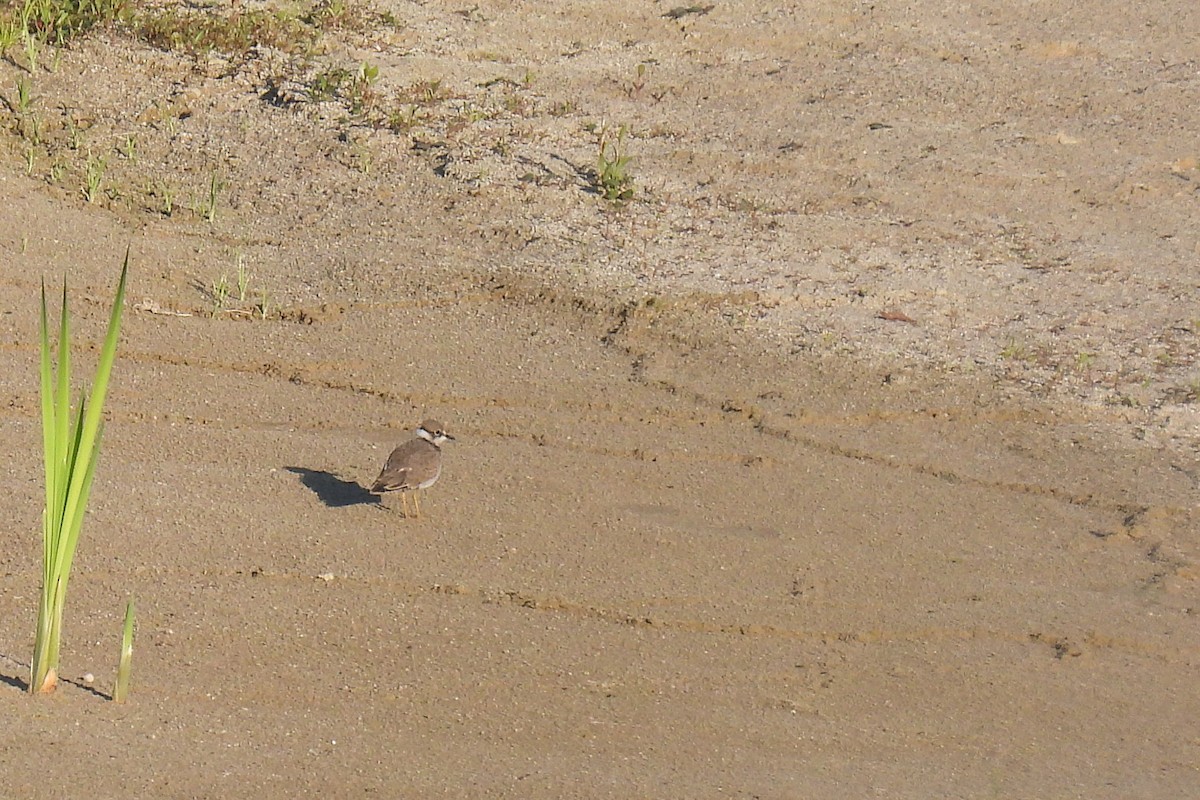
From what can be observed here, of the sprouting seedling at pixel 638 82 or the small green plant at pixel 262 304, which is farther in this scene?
the sprouting seedling at pixel 638 82

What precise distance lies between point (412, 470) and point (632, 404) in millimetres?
1406

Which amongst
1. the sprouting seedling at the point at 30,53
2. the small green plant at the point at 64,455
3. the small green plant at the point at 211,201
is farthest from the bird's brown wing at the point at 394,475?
the sprouting seedling at the point at 30,53

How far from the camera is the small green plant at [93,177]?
8734 millimetres

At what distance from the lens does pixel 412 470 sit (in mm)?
5980

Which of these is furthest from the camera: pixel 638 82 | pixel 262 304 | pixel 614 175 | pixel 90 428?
pixel 638 82

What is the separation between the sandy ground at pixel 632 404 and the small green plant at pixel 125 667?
51mm

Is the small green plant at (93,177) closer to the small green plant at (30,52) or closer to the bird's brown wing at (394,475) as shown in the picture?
the small green plant at (30,52)

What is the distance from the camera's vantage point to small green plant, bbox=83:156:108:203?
8.73 metres

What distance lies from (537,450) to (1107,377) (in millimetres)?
2701

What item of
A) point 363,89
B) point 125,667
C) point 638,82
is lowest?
point 125,667

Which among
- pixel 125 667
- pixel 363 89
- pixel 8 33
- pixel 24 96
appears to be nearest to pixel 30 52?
pixel 8 33

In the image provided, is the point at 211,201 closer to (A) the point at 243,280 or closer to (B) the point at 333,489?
(A) the point at 243,280

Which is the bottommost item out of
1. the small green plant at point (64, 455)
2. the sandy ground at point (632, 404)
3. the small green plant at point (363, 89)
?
the sandy ground at point (632, 404)

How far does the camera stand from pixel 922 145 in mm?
9641
